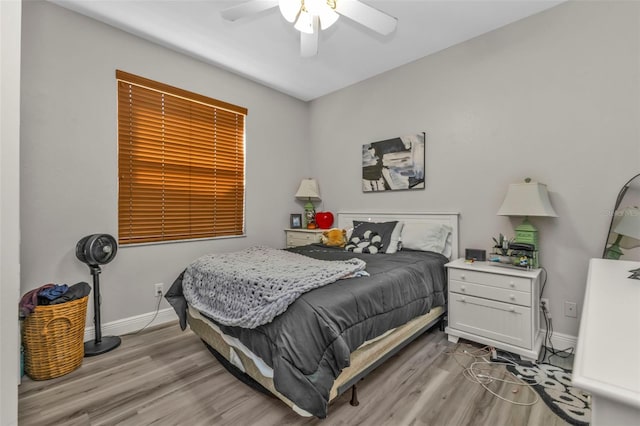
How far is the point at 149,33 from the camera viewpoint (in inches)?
104

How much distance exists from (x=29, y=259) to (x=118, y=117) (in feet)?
4.32

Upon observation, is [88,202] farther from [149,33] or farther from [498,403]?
→ [498,403]

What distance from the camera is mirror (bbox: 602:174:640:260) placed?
6.34ft

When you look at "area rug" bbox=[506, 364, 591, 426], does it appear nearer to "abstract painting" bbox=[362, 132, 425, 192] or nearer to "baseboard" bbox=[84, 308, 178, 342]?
"abstract painting" bbox=[362, 132, 425, 192]

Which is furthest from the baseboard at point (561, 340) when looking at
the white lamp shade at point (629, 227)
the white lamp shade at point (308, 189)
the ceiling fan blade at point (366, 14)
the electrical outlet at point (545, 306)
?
the white lamp shade at point (308, 189)

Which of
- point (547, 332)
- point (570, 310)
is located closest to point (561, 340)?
point (547, 332)

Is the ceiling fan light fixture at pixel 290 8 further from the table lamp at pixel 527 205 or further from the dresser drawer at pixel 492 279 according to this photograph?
the dresser drawer at pixel 492 279

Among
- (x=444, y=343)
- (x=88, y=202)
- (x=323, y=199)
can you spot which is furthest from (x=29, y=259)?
(x=444, y=343)

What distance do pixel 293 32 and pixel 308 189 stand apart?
6.09 feet

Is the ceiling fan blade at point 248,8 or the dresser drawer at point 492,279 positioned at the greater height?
the ceiling fan blade at point 248,8

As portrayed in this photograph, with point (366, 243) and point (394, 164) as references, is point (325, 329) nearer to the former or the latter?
point (366, 243)

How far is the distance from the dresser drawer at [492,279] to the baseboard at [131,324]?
2.69m

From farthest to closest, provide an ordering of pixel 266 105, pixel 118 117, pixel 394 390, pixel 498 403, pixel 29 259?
pixel 266 105, pixel 118 117, pixel 29 259, pixel 394 390, pixel 498 403

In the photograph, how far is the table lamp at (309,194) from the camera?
3.95m
